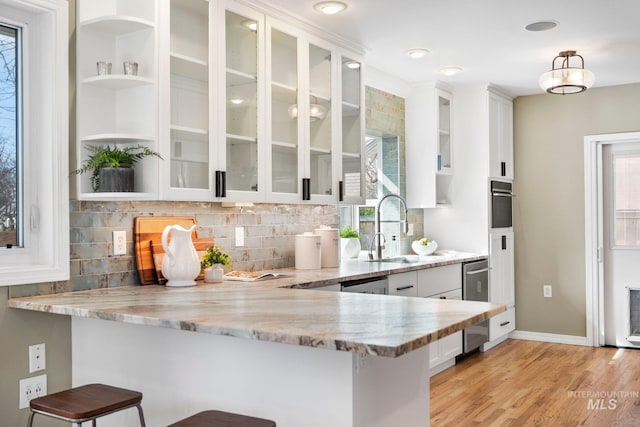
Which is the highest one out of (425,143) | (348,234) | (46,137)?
(425,143)

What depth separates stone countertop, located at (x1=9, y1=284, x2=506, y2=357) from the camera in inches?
64.2

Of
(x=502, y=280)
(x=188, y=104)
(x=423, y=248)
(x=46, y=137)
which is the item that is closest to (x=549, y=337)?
(x=502, y=280)

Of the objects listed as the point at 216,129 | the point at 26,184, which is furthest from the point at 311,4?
the point at 26,184

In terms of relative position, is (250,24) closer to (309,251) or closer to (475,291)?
(309,251)

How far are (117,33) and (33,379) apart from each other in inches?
62.3

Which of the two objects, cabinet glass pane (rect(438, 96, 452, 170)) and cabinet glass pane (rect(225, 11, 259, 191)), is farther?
cabinet glass pane (rect(438, 96, 452, 170))

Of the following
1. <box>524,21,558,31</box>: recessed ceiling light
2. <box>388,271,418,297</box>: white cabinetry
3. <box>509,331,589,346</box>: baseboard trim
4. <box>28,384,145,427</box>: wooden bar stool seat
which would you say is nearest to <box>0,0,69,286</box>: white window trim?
<box>28,384,145,427</box>: wooden bar stool seat

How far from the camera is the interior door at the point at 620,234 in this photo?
5500 millimetres

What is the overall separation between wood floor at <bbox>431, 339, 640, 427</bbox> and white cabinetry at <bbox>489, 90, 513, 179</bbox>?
167 cm

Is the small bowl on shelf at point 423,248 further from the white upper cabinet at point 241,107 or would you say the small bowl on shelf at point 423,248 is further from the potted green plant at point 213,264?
the potted green plant at point 213,264

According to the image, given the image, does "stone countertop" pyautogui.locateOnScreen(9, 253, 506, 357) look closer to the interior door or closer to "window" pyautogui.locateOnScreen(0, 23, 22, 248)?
"window" pyautogui.locateOnScreen(0, 23, 22, 248)

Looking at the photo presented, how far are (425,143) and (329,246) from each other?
186 cm

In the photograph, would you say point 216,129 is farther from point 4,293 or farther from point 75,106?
point 4,293

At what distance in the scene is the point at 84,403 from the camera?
2.03m
